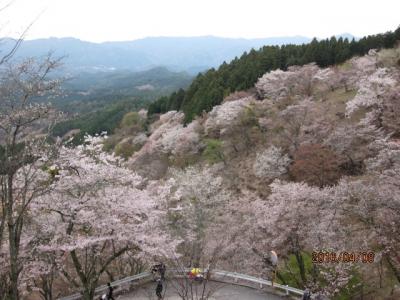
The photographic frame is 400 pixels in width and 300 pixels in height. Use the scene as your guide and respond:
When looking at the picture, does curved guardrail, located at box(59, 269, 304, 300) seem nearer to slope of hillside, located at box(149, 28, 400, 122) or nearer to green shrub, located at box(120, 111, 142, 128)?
slope of hillside, located at box(149, 28, 400, 122)

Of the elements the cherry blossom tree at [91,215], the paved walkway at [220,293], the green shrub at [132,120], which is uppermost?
the cherry blossom tree at [91,215]

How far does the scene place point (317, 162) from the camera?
92.1 feet

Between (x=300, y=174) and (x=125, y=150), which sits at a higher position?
(x=300, y=174)

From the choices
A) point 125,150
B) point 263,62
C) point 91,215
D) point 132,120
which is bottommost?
point 125,150

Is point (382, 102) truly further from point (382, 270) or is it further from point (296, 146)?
point (382, 270)

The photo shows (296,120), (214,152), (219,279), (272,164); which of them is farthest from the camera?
(214,152)

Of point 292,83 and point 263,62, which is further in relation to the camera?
point 263,62

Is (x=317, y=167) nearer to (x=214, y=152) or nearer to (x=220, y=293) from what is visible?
(x=220, y=293)

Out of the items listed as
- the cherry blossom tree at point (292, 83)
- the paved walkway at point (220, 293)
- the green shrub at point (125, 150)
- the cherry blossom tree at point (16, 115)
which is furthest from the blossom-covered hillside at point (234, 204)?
the green shrub at point (125, 150)

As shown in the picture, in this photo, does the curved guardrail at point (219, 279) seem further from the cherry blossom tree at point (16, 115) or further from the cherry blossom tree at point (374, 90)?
the cherry blossom tree at point (374, 90)

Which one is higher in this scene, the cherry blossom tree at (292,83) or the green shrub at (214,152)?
the cherry blossom tree at (292,83)

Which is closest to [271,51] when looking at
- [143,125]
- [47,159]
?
[143,125]
